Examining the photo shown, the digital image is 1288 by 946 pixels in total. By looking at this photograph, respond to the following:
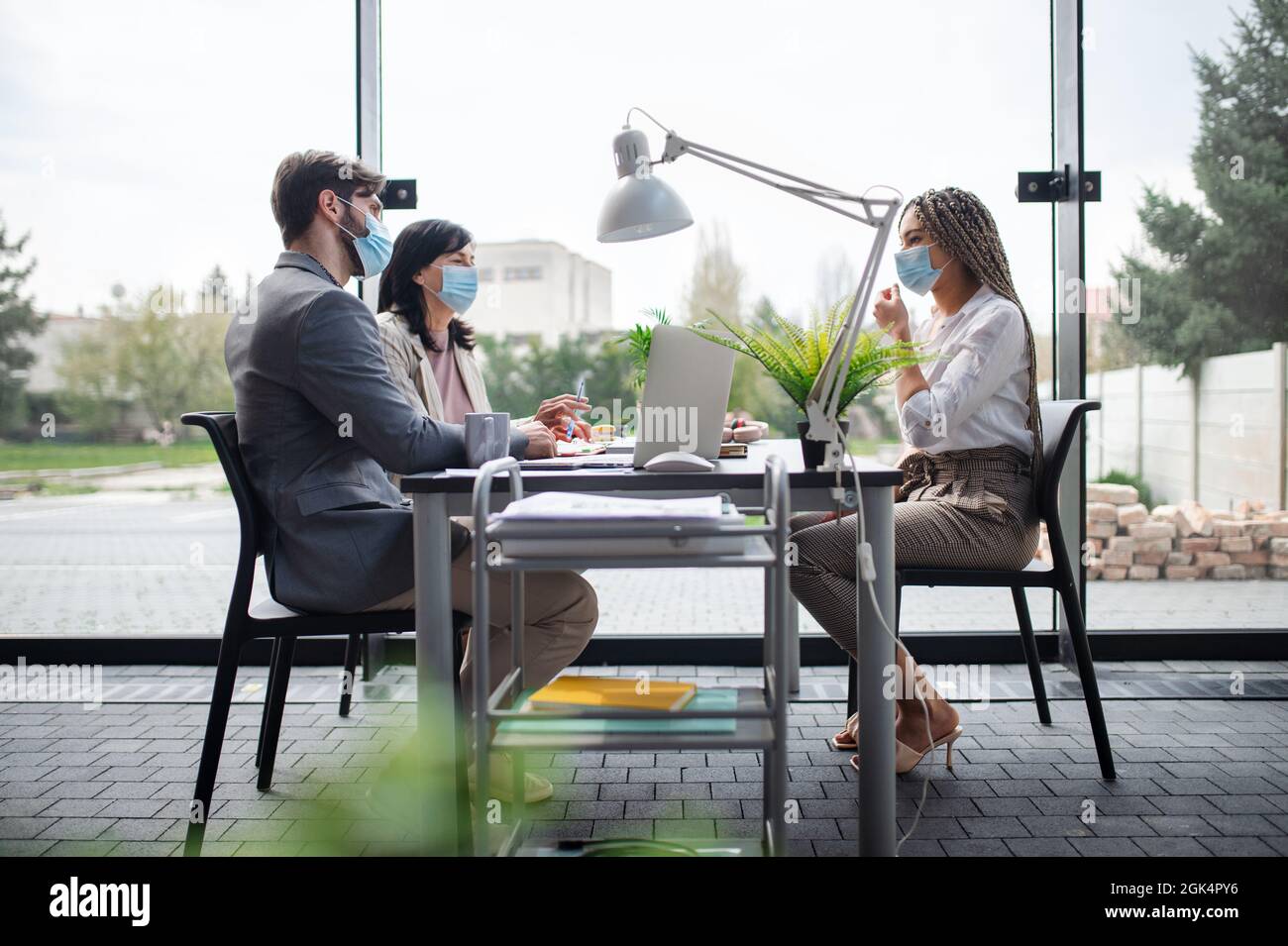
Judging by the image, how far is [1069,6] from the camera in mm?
3234

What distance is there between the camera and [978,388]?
2.39 meters

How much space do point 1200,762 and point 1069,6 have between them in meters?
2.32

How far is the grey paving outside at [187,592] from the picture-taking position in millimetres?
3455

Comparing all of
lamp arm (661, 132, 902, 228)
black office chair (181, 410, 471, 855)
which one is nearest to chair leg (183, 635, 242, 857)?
black office chair (181, 410, 471, 855)

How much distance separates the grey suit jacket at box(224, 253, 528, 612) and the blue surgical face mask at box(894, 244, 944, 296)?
1272 mm

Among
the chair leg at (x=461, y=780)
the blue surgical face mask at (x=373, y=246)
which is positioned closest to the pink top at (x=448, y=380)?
the blue surgical face mask at (x=373, y=246)

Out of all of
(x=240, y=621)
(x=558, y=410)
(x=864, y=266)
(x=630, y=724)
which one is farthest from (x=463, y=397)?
(x=630, y=724)

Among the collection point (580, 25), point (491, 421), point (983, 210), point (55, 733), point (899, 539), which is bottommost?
point (55, 733)

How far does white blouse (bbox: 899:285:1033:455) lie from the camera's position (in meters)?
2.37

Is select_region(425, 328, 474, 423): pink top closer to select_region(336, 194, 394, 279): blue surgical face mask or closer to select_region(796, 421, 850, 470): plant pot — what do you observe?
select_region(336, 194, 394, 279): blue surgical face mask
